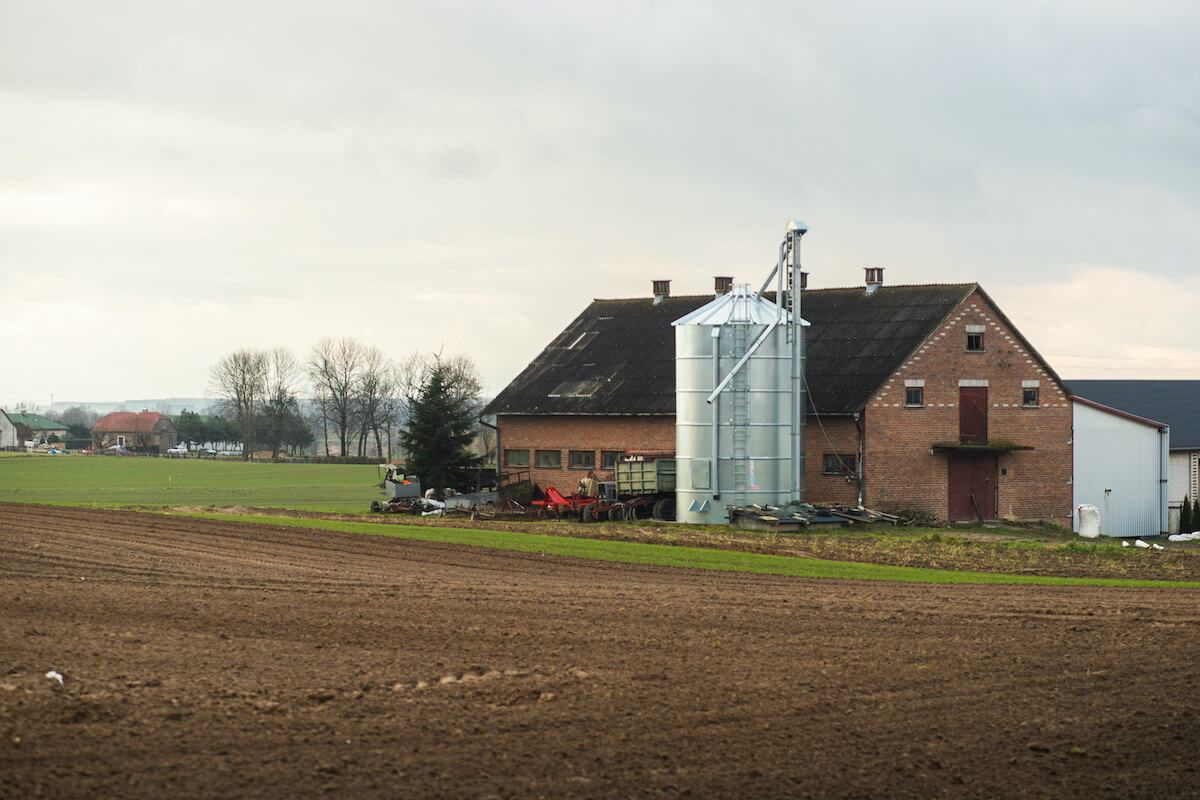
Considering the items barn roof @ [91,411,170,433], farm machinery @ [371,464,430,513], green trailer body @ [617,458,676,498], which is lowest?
farm machinery @ [371,464,430,513]

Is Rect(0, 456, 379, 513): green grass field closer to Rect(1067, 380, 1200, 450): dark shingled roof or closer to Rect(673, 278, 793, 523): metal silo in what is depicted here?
Rect(673, 278, 793, 523): metal silo

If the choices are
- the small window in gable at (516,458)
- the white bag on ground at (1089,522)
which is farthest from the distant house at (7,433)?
the white bag on ground at (1089,522)

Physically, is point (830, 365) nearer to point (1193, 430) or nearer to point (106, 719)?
point (1193, 430)

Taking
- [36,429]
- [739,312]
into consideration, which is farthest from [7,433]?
[739,312]

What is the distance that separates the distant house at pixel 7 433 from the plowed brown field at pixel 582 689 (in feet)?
469

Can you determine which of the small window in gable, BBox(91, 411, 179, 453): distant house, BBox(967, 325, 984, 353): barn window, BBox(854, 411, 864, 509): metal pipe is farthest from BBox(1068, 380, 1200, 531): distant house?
BBox(91, 411, 179, 453): distant house

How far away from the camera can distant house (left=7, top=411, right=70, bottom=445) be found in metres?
156

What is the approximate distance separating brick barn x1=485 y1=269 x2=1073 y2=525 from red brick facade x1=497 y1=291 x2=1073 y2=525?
0.03m

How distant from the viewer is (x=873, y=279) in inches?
1603

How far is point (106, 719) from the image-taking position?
9320 millimetres

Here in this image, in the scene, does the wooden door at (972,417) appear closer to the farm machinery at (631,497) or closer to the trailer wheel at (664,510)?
the farm machinery at (631,497)

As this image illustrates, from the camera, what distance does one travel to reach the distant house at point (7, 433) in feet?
477

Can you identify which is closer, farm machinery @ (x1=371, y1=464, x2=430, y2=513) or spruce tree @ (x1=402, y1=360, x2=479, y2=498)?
farm machinery @ (x1=371, y1=464, x2=430, y2=513)

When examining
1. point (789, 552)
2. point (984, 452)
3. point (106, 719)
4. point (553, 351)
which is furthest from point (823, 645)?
point (553, 351)
